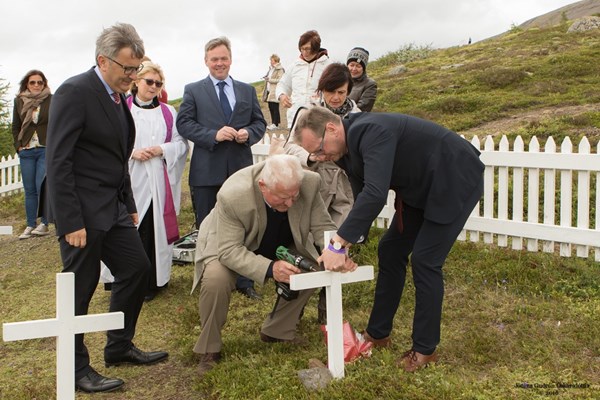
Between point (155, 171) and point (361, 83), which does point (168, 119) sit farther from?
point (361, 83)

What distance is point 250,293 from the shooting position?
5.53 metres

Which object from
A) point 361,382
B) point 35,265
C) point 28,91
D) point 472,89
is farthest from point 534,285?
point 472,89

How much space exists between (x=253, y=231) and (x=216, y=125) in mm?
1944

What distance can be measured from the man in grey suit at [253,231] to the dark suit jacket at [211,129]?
1429 mm

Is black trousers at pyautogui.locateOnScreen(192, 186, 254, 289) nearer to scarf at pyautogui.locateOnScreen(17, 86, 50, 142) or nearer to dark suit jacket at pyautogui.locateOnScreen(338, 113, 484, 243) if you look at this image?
dark suit jacket at pyautogui.locateOnScreen(338, 113, 484, 243)

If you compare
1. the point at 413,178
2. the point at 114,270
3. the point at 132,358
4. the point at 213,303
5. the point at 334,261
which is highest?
the point at 413,178

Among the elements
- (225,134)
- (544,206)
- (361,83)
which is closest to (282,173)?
(225,134)

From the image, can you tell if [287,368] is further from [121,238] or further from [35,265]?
[35,265]

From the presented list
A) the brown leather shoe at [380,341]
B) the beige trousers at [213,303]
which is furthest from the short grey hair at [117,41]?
the brown leather shoe at [380,341]

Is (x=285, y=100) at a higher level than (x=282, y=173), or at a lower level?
higher

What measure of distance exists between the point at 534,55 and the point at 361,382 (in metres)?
17.0

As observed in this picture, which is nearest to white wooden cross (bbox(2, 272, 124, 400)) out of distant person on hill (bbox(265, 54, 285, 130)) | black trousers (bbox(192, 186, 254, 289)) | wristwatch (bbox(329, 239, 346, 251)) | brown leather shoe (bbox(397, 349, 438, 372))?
wristwatch (bbox(329, 239, 346, 251))

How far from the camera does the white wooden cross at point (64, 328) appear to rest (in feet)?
10.8

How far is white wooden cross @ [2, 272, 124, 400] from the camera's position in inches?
129
